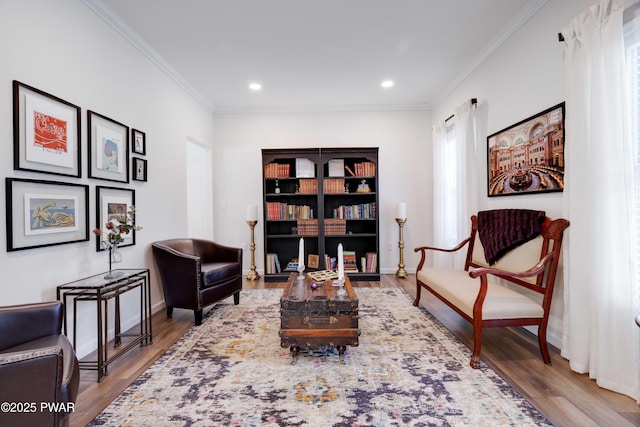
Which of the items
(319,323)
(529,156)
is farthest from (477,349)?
(529,156)

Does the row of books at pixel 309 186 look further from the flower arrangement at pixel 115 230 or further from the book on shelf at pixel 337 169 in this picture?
the flower arrangement at pixel 115 230

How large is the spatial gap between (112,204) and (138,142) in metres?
0.75

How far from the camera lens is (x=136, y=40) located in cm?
282

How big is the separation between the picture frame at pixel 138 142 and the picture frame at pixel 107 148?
3.6 inches

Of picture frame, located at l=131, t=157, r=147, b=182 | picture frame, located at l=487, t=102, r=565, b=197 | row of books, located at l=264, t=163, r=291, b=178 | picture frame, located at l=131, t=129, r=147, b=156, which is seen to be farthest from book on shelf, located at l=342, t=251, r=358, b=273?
picture frame, located at l=131, t=129, r=147, b=156

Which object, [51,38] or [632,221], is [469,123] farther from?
[51,38]

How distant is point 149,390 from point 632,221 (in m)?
3.09

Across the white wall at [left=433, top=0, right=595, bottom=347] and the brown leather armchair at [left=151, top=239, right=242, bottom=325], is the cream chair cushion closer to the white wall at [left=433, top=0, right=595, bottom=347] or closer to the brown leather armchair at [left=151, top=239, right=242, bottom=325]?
the white wall at [left=433, top=0, right=595, bottom=347]

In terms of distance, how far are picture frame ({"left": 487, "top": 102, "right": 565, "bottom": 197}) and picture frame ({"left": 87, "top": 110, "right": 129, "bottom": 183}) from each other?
3.68m

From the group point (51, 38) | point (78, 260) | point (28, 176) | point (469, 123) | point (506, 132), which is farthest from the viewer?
point (469, 123)

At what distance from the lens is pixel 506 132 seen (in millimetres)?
2877

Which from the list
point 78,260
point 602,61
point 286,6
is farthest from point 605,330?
point 78,260

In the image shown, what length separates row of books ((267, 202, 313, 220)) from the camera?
14.8ft

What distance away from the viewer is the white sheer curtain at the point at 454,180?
135 inches
